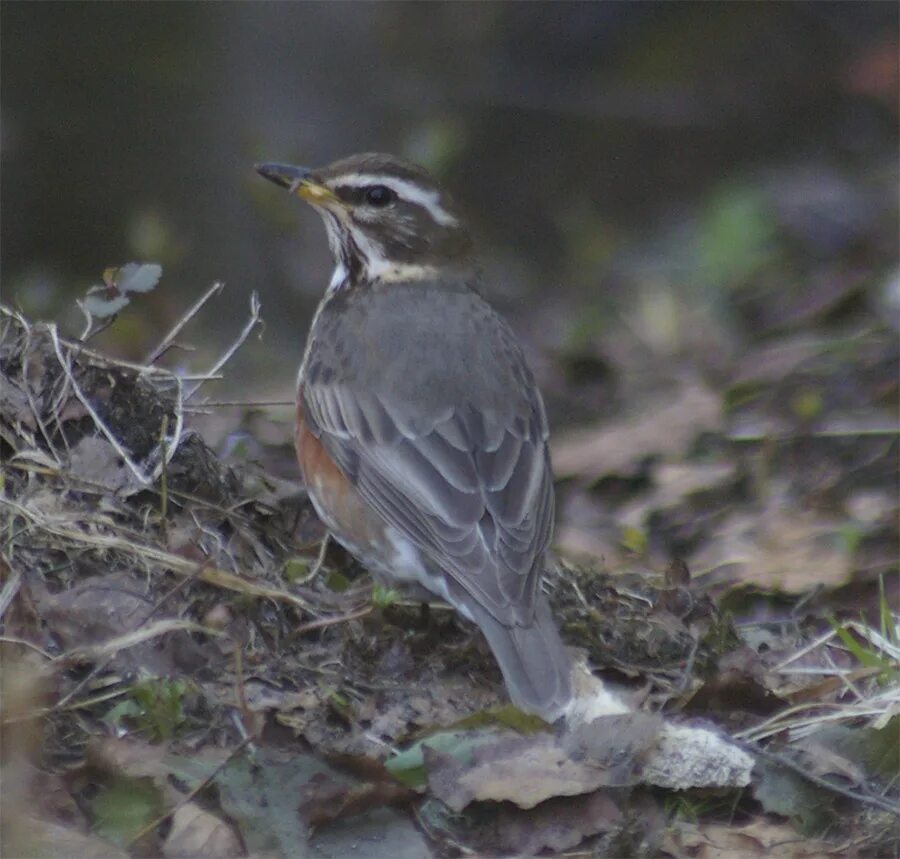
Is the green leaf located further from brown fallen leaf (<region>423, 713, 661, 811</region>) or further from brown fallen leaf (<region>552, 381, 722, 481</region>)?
brown fallen leaf (<region>552, 381, 722, 481</region>)

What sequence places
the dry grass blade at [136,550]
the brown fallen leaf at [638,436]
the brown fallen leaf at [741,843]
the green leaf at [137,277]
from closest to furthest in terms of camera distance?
1. the brown fallen leaf at [741,843]
2. the dry grass blade at [136,550]
3. the green leaf at [137,277]
4. the brown fallen leaf at [638,436]

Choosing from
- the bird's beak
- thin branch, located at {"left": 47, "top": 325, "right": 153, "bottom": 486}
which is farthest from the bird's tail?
the bird's beak

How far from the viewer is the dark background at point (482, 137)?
48.7 feet

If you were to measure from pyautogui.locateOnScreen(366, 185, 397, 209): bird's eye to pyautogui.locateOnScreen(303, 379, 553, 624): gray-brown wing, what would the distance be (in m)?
1.04

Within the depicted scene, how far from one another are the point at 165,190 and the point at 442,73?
151 inches

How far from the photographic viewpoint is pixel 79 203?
685 inches

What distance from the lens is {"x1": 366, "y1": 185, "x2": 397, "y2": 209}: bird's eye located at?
8039mm

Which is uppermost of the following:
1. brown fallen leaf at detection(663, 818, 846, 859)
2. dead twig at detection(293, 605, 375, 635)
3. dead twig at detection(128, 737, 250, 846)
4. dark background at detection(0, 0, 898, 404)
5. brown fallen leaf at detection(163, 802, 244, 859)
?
dead twig at detection(128, 737, 250, 846)

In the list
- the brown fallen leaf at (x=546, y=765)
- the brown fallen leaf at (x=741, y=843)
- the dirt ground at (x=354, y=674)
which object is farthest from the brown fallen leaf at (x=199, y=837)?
the brown fallen leaf at (x=741, y=843)

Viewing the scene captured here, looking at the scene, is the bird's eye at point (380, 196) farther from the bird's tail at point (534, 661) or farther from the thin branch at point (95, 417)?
the bird's tail at point (534, 661)

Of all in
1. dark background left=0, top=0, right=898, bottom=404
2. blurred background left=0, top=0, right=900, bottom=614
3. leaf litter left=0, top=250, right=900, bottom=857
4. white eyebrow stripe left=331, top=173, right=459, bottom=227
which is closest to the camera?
leaf litter left=0, top=250, right=900, bottom=857

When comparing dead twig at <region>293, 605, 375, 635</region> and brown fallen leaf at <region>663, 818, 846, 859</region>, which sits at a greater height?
brown fallen leaf at <region>663, 818, 846, 859</region>

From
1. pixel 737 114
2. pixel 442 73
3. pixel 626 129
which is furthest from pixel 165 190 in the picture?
pixel 737 114

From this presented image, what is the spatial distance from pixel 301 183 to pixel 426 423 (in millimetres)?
1566
